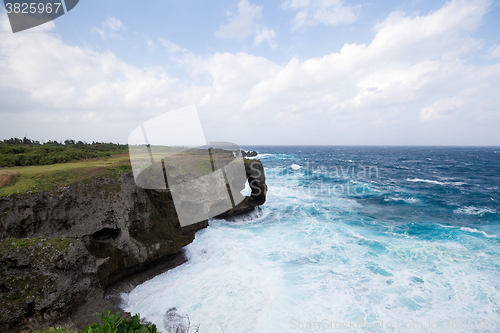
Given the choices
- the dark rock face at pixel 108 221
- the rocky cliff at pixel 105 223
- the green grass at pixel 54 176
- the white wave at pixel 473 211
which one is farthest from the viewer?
the white wave at pixel 473 211

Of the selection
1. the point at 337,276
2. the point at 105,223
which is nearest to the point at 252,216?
the point at 337,276

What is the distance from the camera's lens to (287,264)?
12289mm

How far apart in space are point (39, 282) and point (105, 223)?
3.32m

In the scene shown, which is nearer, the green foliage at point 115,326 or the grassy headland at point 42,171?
the green foliage at point 115,326

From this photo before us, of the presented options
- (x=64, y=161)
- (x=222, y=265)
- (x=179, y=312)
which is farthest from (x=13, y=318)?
(x=64, y=161)

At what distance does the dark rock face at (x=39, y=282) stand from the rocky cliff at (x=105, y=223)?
7cm

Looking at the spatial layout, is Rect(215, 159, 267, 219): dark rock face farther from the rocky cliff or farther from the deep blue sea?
the rocky cliff

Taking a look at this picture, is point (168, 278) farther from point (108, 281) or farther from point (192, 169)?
point (192, 169)

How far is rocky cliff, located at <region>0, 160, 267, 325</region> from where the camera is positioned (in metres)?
8.24

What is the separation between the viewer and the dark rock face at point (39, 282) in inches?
253

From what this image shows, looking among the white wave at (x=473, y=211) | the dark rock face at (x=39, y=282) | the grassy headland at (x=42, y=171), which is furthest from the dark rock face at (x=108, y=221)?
the white wave at (x=473, y=211)

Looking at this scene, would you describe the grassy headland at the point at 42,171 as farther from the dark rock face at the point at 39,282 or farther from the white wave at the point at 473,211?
the white wave at the point at 473,211

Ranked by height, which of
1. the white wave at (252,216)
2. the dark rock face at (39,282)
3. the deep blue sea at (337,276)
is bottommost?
the deep blue sea at (337,276)

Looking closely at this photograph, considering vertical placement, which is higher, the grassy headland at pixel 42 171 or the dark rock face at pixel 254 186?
the grassy headland at pixel 42 171
